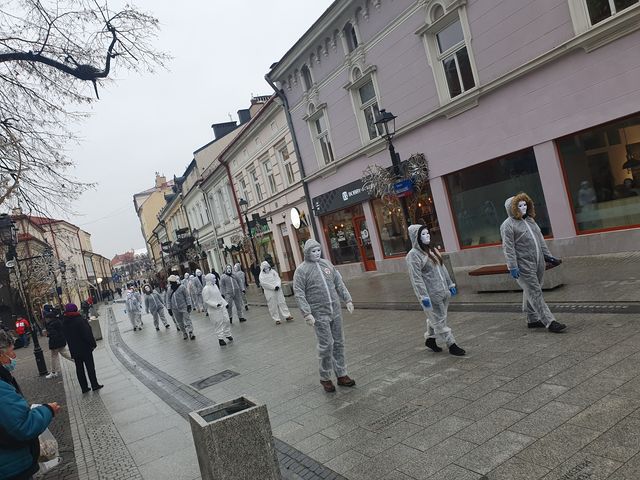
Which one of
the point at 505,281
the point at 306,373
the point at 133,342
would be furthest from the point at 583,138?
the point at 133,342

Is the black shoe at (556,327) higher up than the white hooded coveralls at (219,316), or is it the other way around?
the white hooded coveralls at (219,316)

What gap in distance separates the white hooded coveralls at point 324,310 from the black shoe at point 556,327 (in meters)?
2.67

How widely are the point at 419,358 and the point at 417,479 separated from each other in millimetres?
2997

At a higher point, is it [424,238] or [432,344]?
[424,238]

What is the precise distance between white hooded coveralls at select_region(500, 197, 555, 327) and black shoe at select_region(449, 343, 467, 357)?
1.16 metres

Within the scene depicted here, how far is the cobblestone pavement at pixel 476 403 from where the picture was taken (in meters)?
3.44

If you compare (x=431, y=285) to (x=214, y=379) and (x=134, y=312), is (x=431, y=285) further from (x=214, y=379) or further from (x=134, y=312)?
(x=134, y=312)

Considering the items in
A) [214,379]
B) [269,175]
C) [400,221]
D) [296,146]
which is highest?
[296,146]

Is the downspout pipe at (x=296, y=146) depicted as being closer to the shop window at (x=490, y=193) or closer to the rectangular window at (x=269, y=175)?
the rectangular window at (x=269, y=175)

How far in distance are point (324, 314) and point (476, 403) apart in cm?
207

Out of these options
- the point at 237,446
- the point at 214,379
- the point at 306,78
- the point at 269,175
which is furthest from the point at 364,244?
the point at 237,446

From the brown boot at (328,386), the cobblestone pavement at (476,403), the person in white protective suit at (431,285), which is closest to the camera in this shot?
the cobblestone pavement at (476,403)

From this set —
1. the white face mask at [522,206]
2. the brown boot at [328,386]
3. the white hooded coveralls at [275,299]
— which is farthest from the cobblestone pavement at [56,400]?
the white face mask at [522,206]

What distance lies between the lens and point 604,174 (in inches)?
412
